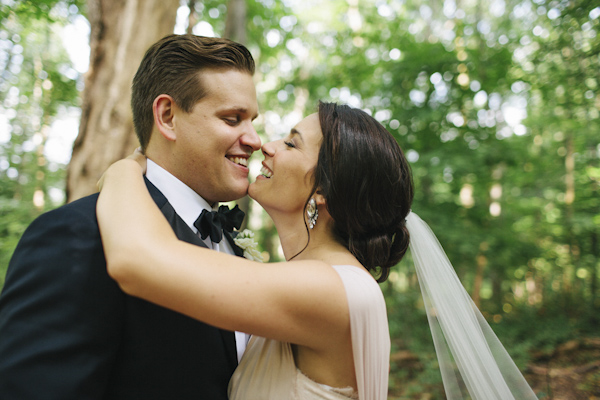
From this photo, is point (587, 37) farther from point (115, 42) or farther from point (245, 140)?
point (115, 42)

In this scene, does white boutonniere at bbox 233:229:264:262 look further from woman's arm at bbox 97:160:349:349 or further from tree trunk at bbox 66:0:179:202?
tree trunk at bbox 66:0:179:202

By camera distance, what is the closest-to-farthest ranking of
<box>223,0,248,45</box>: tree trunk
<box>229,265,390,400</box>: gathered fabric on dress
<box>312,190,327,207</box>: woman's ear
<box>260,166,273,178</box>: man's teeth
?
<box>229,265,390,400</box>: gathered fabric on dress < <box>312,190,327,207</box>: woman's ear < <box>260,166,273,178</box>: man's teeth < <box>223,0,248,45</box>: tree trunk

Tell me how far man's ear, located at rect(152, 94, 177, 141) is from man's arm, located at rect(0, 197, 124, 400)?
661mm

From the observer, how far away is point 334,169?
1989mm

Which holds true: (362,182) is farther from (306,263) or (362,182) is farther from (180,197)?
(180,197)

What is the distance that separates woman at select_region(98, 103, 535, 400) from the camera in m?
1.34

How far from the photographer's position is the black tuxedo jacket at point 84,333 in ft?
4.32

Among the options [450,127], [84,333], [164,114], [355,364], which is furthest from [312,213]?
[450,127]

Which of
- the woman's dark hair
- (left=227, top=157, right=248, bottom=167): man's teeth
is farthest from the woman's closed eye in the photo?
the woman's dark hair

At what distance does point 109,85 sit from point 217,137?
6.49 ft

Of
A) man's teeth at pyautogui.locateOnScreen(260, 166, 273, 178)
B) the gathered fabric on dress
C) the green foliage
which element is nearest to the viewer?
the gathered fabric on dress

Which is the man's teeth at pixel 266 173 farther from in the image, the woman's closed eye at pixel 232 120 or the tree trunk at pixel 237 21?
the tree trunk at pixel 237 21

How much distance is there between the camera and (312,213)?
213 centimetres

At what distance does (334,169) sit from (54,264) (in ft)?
4.19
